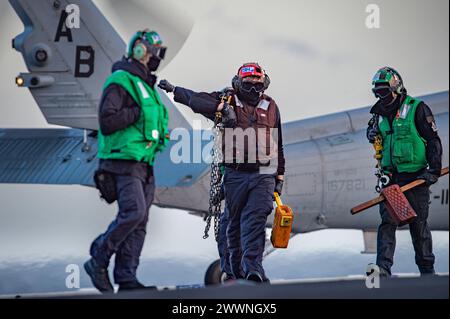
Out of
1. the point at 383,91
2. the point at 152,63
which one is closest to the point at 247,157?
the point at 383,91

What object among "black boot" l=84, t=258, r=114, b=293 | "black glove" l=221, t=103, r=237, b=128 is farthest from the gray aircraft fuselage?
"black boot" l=84, t=258, r=114, b=293

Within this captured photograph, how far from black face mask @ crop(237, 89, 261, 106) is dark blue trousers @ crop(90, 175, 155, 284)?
1.88 m

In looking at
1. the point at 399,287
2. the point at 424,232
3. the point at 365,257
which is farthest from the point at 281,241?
the point at 365,257

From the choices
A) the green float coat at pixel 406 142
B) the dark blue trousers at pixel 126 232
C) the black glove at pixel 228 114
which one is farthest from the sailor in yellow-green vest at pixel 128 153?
the green float coat at pixel 406 142

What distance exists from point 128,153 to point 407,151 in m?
3.34

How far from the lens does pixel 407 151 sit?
857 centimetres

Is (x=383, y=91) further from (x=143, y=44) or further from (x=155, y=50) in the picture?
(x=143, y=44)

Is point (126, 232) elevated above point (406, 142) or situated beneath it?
situated beneath

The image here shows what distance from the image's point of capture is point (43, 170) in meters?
13.1

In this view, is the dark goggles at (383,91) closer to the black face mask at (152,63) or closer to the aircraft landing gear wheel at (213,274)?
the black face mask at (152,63)

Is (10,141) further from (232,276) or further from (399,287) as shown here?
(399,287)

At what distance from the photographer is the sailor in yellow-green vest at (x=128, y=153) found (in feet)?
20.3

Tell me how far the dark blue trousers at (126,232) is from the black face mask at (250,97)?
188cm

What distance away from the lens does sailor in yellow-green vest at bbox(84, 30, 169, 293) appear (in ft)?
20.3
